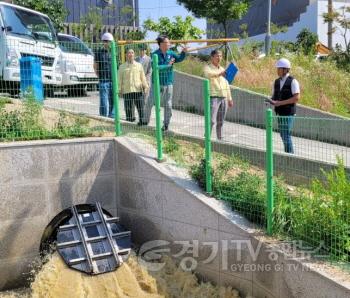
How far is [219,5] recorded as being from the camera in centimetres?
2072

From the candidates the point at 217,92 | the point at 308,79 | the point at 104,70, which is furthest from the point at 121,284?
the point at 308,79

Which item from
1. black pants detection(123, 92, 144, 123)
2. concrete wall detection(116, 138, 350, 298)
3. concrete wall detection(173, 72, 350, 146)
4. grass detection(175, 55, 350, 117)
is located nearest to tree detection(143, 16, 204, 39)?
grass detection(175, 55, 350, 117)

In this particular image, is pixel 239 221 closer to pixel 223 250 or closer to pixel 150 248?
pixel 223 250

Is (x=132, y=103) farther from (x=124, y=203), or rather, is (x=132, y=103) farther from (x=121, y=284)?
(x=121, y=284)

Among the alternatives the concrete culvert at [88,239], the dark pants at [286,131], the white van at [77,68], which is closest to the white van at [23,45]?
the white van at [77,68]

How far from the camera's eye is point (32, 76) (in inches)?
308

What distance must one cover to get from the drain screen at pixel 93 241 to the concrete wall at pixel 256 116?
6.57 feet

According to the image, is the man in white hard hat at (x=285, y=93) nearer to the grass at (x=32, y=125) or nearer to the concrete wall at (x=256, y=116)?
the concrete wall at (x=256, y=116)

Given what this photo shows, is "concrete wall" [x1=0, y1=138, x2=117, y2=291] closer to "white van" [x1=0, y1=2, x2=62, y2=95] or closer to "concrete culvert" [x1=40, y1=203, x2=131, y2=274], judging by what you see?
"concrete culvert" [x1=40, y1=203, x2=131, y2=274]

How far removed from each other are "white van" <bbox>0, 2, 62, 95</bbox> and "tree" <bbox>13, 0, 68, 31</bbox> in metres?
8.71

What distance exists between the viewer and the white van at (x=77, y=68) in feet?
26.6

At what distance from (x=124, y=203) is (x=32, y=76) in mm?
2753

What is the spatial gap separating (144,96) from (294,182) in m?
3.15

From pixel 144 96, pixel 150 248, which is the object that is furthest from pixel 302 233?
pixel 144 96
